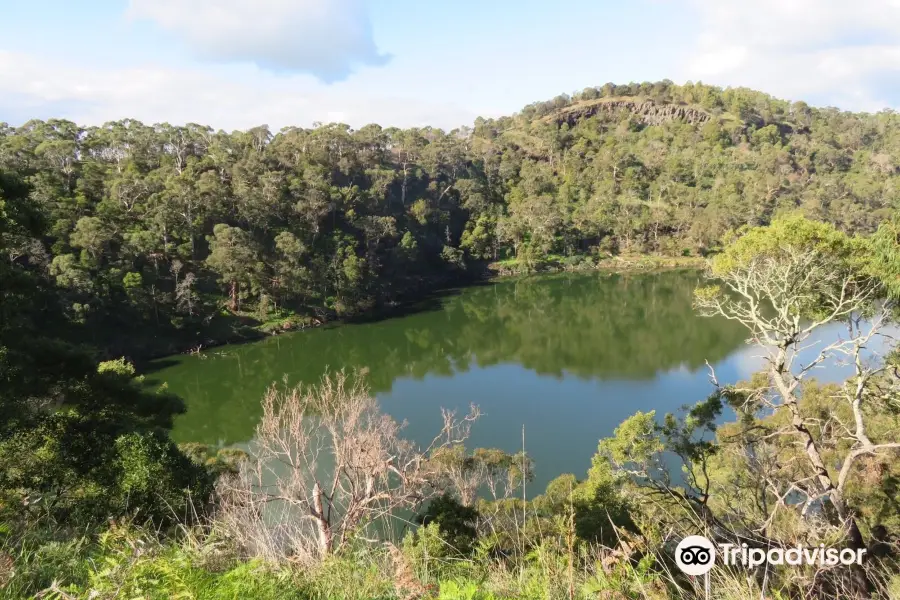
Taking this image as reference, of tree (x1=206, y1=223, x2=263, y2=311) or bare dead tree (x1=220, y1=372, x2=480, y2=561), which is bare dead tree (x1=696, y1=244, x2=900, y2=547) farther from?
tree (x1=206, y1=223, x2=263, y2=311)

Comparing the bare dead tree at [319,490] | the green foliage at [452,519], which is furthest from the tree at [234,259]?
the green foliage at [452,519]

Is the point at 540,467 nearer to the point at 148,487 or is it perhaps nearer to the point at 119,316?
the point at 148,487

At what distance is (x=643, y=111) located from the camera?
66062 mm

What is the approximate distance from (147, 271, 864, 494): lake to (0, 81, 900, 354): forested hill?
3130 mm

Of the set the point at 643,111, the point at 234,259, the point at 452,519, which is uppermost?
the point at 643,111

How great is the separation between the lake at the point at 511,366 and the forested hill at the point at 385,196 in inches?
123

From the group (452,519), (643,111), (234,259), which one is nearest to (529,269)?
(234,259)

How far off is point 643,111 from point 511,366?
190 ft

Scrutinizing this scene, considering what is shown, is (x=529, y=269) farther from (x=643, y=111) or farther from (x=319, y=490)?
(x=643, y=111)

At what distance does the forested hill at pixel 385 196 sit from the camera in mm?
20766

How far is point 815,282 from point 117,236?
24.0 meters

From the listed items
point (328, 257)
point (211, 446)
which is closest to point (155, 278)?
point (328, 257)

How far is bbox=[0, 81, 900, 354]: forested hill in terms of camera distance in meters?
20.8

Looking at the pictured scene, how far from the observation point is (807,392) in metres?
10.2
